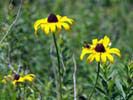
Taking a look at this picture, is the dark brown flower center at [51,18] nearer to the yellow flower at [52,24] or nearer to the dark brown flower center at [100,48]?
the yellow flower at [52,24]

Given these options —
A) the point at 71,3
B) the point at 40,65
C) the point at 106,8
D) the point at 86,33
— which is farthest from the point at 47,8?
the point at 40,65

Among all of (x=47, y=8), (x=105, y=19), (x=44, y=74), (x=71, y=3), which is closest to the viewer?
(x=44, y=74)

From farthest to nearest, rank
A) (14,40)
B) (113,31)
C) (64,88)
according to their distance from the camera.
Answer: (113,31)
(14,40)
(64,88)

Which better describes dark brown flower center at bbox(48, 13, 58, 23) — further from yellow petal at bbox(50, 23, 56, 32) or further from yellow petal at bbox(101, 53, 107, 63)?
yellow petal at bbox(101, 53, 107, 63)

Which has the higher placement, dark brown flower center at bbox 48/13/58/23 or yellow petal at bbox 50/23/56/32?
dark brown flower center at bbox 48/13/58/23

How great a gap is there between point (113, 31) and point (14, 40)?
303cm

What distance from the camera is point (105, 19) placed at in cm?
758

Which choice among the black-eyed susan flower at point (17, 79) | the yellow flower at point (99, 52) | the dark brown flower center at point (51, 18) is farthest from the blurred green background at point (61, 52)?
the dark brown flower center at point (51, 18)

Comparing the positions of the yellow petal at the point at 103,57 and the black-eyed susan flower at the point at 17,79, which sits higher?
the yellow petal at the point at 103,57

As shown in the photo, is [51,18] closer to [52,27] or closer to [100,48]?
[52,27]

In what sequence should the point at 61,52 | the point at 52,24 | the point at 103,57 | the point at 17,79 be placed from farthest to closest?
the point at 61,52 → the point at 17,79 → the point at 52,24 → the point at 103,57

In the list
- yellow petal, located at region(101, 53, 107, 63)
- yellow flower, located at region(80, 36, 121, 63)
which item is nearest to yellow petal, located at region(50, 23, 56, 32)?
yellow flower, located at region(80, 36, 121, 63)

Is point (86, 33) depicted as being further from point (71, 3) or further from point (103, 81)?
point (71, 3)

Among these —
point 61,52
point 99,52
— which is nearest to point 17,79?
point 99,52
